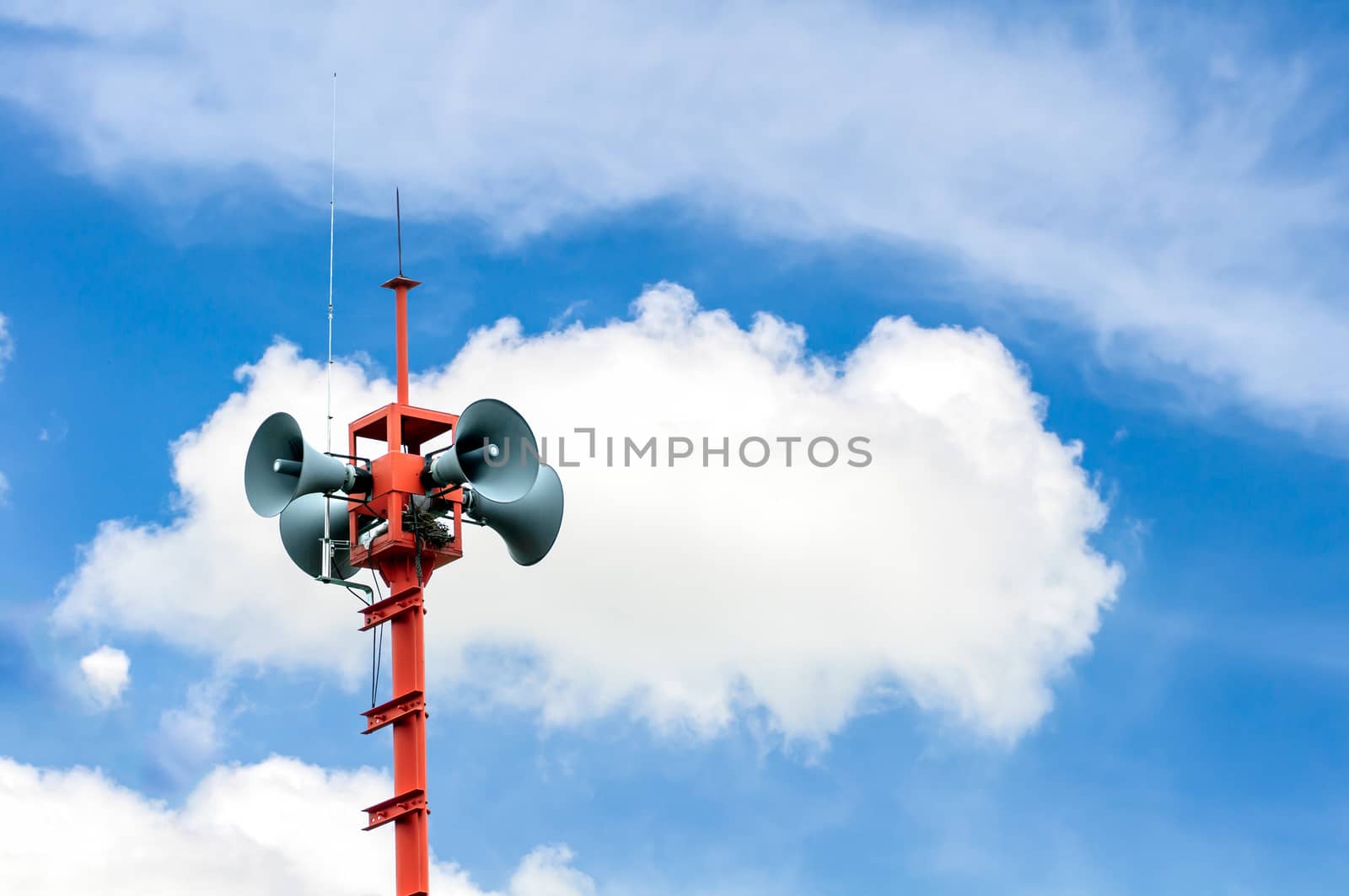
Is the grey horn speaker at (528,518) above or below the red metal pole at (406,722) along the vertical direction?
above

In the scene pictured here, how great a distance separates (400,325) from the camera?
214 ft

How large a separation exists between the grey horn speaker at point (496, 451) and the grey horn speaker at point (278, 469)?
8.99 ft

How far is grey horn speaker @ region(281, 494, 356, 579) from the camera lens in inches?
2496

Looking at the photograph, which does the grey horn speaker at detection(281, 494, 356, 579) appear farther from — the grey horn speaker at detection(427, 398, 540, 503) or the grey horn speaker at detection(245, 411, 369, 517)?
the grey horn speaker at detection(427, 398, 540, 503)

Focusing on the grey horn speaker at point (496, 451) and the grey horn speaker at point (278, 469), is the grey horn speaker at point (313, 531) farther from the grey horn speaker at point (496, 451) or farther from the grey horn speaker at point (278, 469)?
the grey horn speaker at point (496, 451)

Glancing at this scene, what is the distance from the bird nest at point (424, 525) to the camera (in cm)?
6175

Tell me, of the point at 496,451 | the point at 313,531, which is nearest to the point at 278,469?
the point at 313,531

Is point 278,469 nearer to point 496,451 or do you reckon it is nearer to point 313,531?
point 313,531

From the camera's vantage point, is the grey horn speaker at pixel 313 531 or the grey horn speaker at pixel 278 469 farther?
the grey horn speaker at pixel 313 531

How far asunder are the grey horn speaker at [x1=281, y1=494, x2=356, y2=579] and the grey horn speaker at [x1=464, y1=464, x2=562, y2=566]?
2864 mm

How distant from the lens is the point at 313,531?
63562 millimetres

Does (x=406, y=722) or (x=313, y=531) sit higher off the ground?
(x=313, y=531)

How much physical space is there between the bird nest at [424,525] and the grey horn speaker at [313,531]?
194cm

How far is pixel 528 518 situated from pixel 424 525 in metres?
2.64
